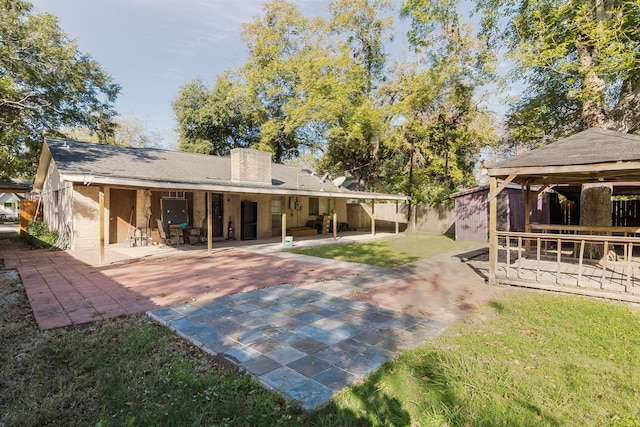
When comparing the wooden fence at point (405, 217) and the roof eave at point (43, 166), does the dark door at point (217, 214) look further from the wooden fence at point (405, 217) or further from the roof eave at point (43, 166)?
the wooden fence at point (405, 217)

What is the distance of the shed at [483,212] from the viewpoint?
48.8 ft

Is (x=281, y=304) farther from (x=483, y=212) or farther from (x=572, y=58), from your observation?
(x=572, y=58)

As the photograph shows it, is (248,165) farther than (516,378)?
Yes

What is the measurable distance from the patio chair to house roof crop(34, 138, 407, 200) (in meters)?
1.79

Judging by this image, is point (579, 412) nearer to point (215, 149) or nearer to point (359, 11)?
point (359, 11)

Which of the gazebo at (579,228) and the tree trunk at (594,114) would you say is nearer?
the gazebo at (579,228)

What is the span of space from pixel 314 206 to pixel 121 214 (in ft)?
30.5

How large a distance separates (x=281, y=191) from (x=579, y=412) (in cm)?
1014

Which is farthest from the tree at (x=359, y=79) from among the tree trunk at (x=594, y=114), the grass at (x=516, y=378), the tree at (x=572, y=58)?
the grass at (x=516, y=378)

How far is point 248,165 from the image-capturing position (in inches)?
549

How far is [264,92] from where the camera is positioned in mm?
23703

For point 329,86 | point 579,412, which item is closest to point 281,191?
point 579,412

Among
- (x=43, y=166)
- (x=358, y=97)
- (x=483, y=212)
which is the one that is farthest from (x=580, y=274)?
(x=43, y=166)

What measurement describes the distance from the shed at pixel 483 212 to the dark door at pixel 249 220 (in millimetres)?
9421
